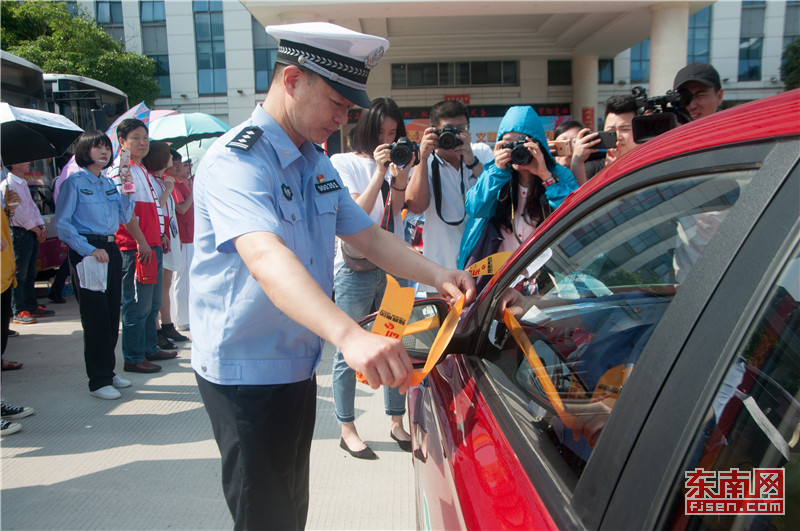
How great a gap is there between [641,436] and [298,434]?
1.12m

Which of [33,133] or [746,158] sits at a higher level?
[33,133]

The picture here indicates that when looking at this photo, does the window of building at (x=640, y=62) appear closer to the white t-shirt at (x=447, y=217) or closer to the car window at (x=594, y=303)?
the white t-shirt at (x=447, y=217)

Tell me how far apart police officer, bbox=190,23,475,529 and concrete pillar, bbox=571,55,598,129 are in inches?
820

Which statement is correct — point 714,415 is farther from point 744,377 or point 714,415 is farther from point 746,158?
point 746,158

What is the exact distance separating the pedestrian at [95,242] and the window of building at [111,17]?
87.6 ft

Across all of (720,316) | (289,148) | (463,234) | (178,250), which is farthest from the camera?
(178,250)

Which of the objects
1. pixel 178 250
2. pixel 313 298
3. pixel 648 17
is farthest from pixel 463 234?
pixel 648 17

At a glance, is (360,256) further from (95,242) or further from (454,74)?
(454,74)

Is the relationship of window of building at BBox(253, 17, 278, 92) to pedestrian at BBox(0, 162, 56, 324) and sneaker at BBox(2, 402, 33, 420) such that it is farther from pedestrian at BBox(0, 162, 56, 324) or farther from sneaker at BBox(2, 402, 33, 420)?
sneaker at BBox(2, 402, 33, 420)

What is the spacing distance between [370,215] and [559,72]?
21.3 meters

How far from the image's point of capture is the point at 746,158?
789mm

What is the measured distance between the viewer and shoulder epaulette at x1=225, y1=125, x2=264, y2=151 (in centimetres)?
146

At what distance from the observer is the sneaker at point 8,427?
11.0 ft

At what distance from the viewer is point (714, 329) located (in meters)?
0.73
